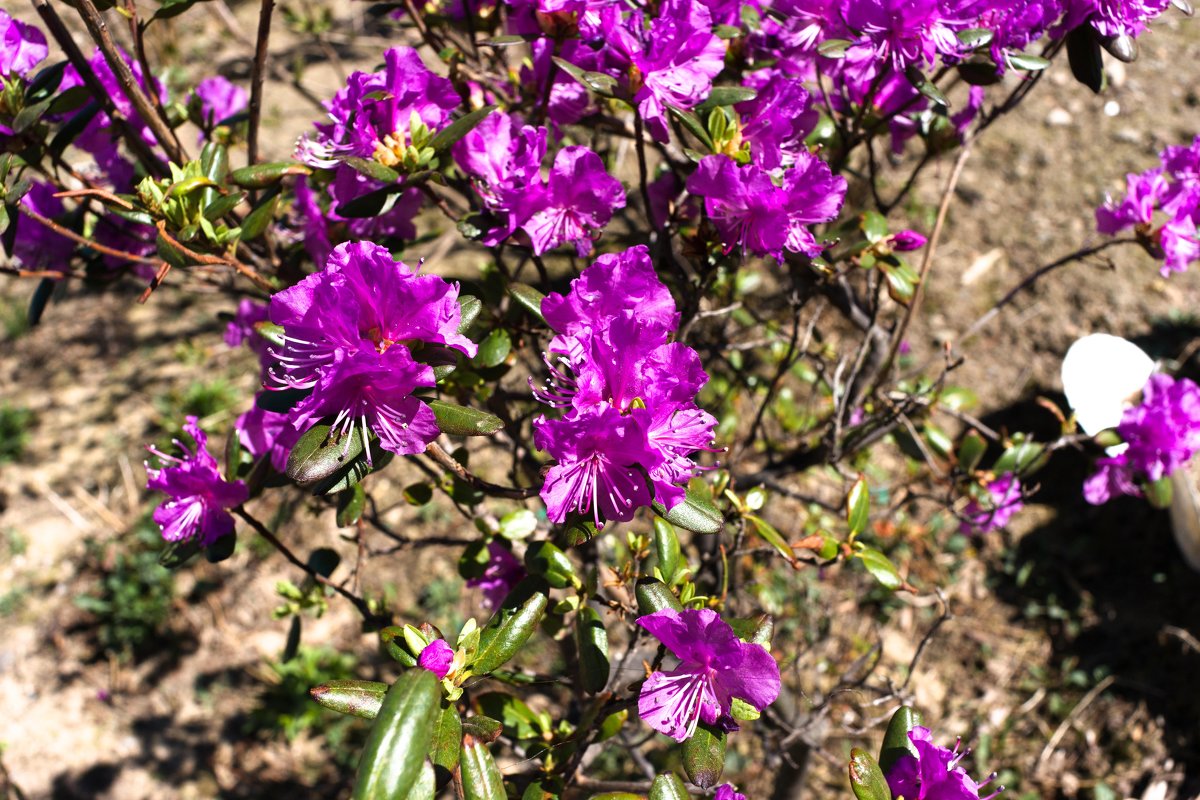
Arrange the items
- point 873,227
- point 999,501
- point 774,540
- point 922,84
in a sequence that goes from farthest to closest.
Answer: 1. point 999,501
2. point 873,227
3. point 774,540
4. point 922,84

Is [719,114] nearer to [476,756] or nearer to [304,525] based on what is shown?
[476,756]

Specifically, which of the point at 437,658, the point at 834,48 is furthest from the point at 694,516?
the point at 834,48

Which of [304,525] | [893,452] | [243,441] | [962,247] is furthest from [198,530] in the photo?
[962,247]

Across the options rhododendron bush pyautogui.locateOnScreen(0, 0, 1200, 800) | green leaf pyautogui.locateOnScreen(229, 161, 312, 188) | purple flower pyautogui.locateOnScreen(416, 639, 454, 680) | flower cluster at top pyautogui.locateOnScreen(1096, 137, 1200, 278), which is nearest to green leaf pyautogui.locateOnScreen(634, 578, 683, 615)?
rhododendron bush pyautogui.locateOnScreen(0, 0, 1200, 800)

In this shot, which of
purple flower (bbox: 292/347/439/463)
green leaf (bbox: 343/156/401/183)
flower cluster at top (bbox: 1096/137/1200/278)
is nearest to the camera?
purple flower (bbox: 292/347/439/463)

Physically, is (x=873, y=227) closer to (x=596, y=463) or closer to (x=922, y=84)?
(x=922, y=84)

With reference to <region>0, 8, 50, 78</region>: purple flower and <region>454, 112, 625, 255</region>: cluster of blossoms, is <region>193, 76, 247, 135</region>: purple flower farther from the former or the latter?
<region>454, 112, 625, 255</region>: cluster of blossoms
